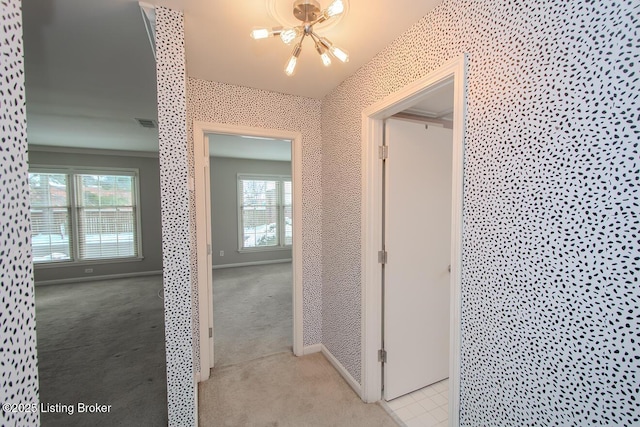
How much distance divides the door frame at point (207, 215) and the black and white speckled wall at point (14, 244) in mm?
1602

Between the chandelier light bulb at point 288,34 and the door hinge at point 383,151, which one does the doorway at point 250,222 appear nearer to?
the door hinge at point 383,151

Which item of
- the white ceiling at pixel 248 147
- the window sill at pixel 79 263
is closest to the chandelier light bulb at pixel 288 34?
the white ceiling at pixel 248 147

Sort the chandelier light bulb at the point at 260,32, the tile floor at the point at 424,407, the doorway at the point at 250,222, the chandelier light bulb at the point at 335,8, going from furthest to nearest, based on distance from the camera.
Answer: the doorway at the point at 250,222 < the tile floor at the point at 424,407 < the chandelier light bulb at the point at 260,32 < the chandelier light bulb at the point at 335,8

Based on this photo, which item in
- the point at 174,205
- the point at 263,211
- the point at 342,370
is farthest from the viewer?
the point at 263,211

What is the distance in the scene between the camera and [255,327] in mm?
3238

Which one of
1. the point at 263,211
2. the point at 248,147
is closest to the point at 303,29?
the point at 248,147

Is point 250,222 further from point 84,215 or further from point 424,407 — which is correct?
point 424,407

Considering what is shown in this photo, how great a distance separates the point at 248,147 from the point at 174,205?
381cm

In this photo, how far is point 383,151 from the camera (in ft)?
6.34

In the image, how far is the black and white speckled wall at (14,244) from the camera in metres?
0.52

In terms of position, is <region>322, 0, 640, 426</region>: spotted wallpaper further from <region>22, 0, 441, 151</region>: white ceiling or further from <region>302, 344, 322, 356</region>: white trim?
<region>302, 344, 322, 356</region>: white trim

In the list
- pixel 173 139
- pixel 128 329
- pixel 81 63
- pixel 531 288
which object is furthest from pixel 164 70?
pixel 128 329

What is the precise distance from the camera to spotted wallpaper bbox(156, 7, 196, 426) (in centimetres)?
140

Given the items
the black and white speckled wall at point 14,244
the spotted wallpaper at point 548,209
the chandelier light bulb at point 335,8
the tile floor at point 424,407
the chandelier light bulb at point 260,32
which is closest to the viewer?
the black and white speckled wall at point 14,244
